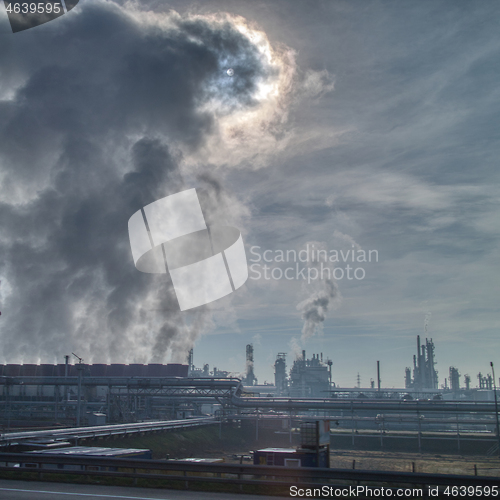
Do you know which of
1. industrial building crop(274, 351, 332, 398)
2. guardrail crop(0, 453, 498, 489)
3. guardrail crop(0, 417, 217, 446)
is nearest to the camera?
guardrail crop(0, 453, 498, 489)

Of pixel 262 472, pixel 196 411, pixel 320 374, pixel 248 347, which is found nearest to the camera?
pixel 262 472

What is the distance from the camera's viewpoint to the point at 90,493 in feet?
36.6

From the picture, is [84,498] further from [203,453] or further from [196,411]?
[196,411]

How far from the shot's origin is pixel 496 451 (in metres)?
52.6

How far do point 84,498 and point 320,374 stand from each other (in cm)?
11214

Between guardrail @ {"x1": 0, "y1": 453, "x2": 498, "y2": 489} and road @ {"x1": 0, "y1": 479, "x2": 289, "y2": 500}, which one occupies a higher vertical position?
guardrail @ {"x1": 0, "y1": 453, "x2": 498, "y2": 489}

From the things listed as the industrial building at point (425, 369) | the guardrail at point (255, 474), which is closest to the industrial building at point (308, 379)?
the industrial building at point (425, 369)

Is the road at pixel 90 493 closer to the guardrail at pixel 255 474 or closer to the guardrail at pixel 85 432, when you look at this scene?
the guardrail at pixel 255 474

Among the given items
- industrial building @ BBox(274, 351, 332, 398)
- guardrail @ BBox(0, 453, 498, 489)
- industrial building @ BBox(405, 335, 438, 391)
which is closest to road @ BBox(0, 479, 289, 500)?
guardrail @ BBox(0, 453, 498, 489)

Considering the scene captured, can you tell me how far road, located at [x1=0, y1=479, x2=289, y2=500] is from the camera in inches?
419

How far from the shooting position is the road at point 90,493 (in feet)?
34.9

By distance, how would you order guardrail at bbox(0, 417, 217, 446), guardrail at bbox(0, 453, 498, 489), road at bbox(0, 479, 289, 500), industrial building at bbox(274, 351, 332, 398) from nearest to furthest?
road at bbox(0, 479, 289, 500)
guardrail at bbox(0, 453, 498, 489)
guardrail at bbox(0, 417, 217, 446)
industrial building at bbox(274, 351, 332, 398)

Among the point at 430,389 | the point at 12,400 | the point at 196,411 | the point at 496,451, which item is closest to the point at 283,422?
the point at 196,411

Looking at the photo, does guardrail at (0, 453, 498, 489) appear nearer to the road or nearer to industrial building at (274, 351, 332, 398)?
the road
